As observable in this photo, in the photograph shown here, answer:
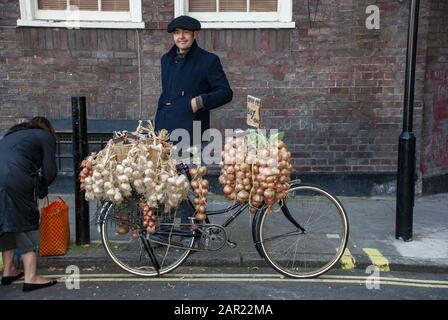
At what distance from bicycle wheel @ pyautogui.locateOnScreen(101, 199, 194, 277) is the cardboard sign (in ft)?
3.41

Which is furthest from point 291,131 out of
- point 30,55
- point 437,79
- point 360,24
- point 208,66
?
point 30,55

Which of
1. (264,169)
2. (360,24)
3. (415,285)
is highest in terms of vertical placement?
(360,24)

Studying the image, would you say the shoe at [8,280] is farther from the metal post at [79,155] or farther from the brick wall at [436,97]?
the brick wall at [436,97]

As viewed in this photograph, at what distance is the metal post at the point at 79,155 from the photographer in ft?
15.9

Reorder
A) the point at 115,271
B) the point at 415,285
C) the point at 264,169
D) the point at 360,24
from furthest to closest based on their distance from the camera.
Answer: the point at 360,24 < the point at 115,271 < the point at 415,285 < the point at 264,169

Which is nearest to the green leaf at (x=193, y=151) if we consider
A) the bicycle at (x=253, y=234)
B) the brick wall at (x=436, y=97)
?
the bicycle at (x=253, y=234)

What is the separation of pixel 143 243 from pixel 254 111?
1475mm

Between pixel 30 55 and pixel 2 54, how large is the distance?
0.37 metres

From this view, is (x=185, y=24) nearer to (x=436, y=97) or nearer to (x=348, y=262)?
(x=348, y=262)

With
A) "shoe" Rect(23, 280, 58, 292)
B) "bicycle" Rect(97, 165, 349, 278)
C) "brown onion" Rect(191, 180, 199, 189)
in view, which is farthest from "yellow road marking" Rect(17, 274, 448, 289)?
"brown onion" Rect(191, 180, 199, 189)

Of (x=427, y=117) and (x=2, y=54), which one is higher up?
(x=2, y=54)

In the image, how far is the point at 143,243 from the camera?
4.29 meters

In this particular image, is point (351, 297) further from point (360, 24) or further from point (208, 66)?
point (360, 24)

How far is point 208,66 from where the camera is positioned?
4.75 metres
